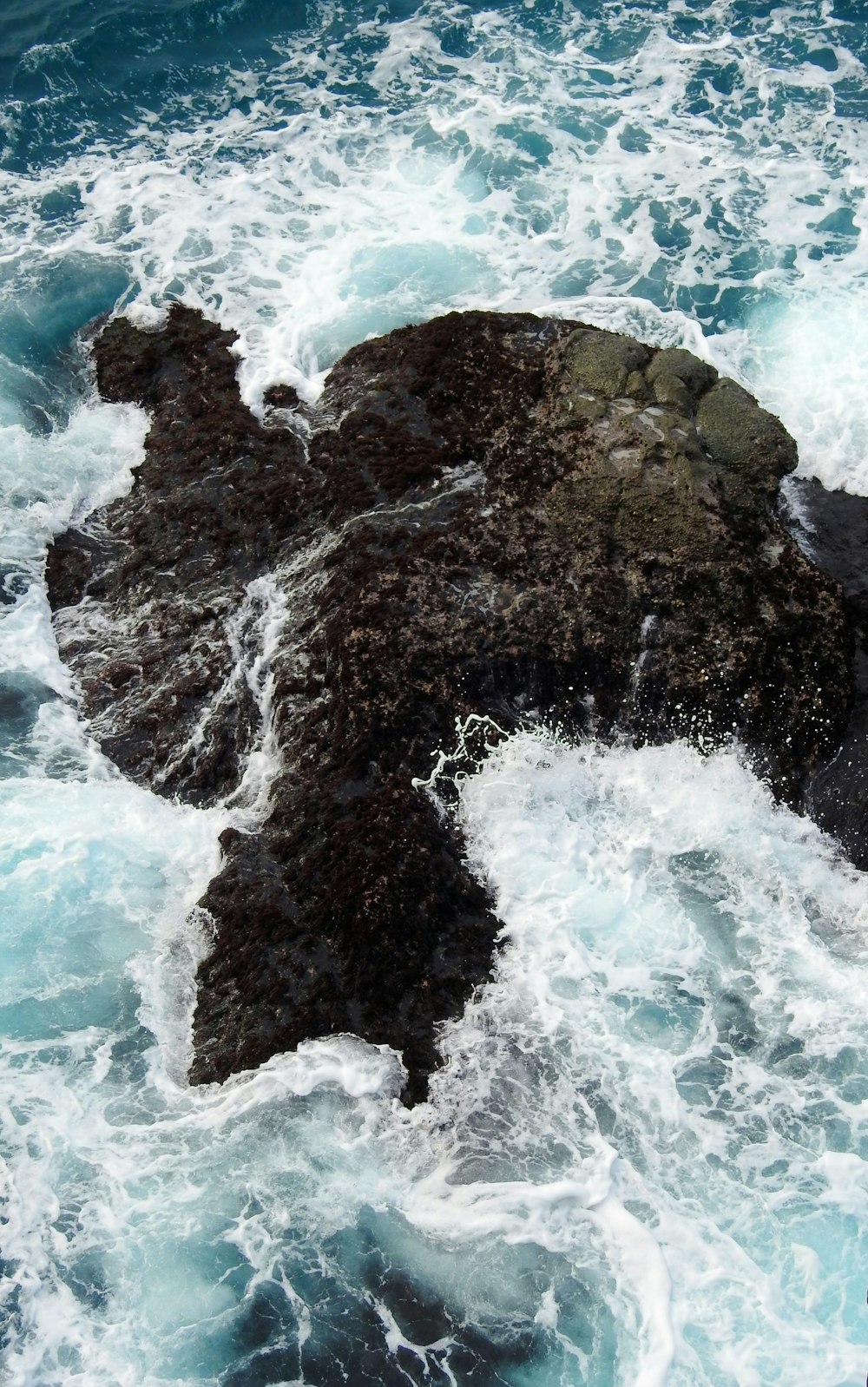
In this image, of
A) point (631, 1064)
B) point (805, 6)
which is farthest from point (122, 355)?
point (805, 6)

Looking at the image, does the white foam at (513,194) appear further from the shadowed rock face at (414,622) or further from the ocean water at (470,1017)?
the shadowed rock face at (414,622)

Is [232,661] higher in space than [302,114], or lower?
lower

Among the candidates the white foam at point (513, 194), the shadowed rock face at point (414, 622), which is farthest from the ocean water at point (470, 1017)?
the shadowed rock face at point (414, 622)

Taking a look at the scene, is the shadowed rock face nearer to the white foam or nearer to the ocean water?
the ocean water

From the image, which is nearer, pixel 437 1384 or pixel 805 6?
pixel 437 1384

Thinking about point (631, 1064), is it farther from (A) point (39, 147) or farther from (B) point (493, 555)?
(A) point (39, 147)

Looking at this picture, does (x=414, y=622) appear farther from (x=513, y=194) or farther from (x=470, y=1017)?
(x=513, y=194)
